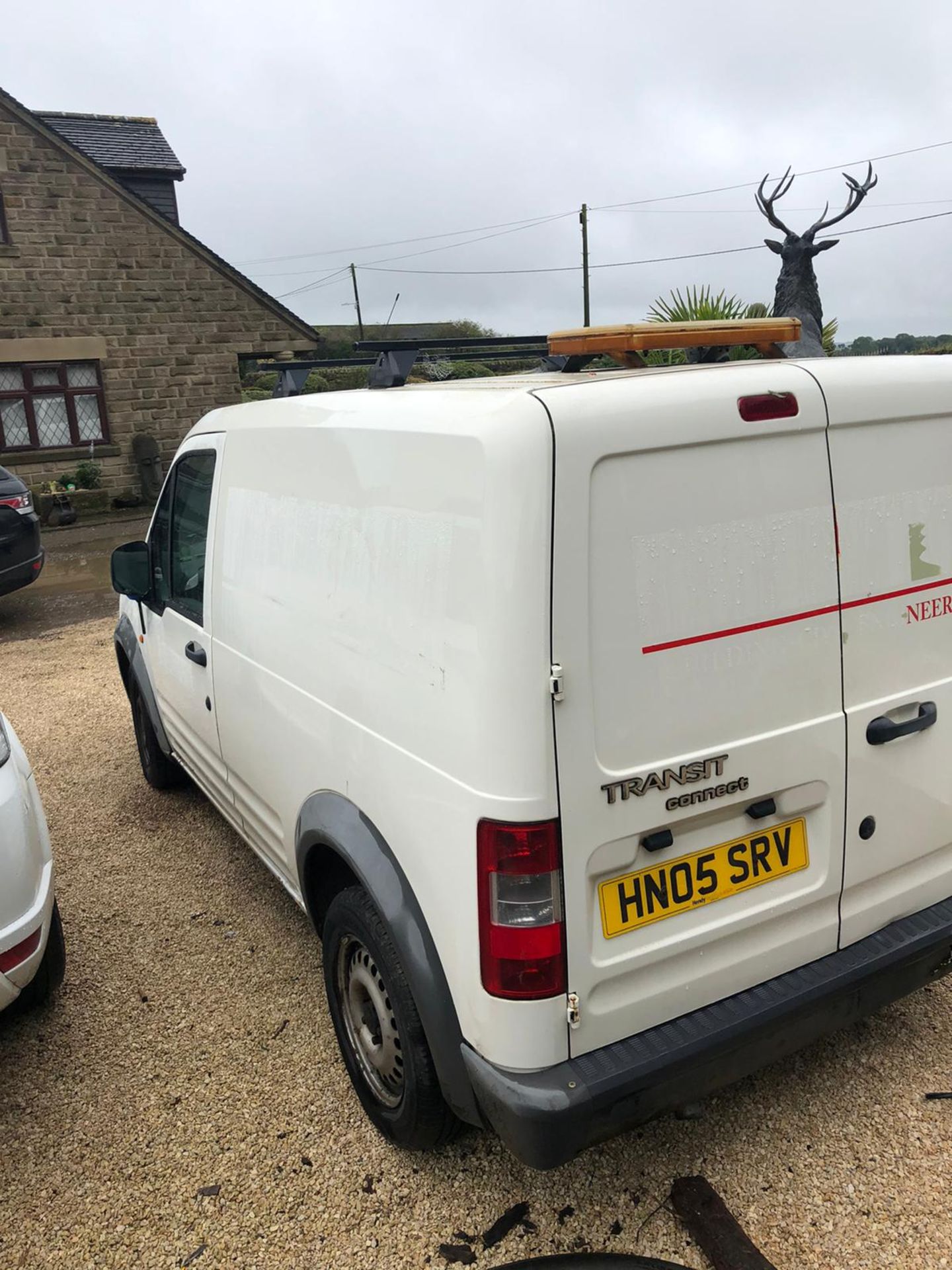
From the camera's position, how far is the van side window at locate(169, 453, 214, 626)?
3482 millimetres

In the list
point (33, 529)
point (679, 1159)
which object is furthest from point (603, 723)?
point (33, 529)

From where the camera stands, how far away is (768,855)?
6.86 feet

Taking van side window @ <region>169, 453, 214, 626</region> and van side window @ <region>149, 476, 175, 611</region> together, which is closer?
van side window @ <region>169, 453, 214, 626</region>

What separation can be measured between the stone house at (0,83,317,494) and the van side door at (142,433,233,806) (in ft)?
42.4

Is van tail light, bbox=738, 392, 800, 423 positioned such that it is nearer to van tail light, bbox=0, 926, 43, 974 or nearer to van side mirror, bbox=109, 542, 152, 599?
van tail light, bbox=0, 926, 43, 974

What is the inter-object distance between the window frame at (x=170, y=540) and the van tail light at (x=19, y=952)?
125 centimetres

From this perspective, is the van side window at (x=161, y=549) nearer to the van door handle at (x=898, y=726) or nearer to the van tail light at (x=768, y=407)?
the van tail light at (x=768, y=407)

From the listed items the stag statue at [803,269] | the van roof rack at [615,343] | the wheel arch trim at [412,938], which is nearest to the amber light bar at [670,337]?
the van roof rack at [615,343]

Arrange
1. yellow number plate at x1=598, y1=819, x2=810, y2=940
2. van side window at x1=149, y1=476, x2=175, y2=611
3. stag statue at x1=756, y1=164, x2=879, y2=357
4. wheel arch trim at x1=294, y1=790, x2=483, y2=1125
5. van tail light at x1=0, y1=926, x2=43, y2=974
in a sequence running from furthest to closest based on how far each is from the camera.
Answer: stag statue at x1=756, y1=164, x2=879, y2=357, van side window at x1=149, y1=476, x2=175, y2=611, van tail light at x1=0, y1=926, x2=43, y2=974, wheel arch trim at x1=294, y1=790, x2=483, y2=1125, yellow number plate at x1=598, y1=819, x2=810, y2=940

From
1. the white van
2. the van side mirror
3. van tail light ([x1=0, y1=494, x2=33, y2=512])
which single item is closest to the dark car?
van tail light ([x1=0, y1=494, x2=33, y2=512])

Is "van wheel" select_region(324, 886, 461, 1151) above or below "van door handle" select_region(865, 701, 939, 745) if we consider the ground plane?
below

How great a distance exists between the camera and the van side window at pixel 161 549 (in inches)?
156

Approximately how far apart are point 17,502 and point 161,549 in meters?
6.12

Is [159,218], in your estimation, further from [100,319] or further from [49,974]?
[49,974]
